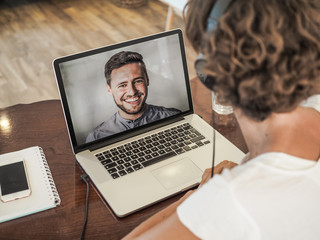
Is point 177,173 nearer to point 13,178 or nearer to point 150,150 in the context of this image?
point 150,150

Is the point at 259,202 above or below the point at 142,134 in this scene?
above

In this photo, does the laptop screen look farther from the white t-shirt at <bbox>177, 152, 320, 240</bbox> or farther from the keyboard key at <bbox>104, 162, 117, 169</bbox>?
the white t-shirt at <bbox>177, 152, 320, 240</bbox>

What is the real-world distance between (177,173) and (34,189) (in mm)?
340

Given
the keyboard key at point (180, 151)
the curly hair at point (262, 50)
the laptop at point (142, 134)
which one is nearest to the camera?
the curly hair at point (262, 50)

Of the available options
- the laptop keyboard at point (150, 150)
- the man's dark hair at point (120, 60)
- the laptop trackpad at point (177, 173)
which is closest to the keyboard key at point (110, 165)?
the laptop keyboard at point (150, 150)

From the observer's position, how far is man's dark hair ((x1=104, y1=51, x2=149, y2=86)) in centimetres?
108

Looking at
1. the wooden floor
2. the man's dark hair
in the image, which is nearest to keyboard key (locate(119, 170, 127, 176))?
the man's dark hair

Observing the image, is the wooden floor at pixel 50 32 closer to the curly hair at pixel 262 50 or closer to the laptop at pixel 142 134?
the laptop at pixel 142 134

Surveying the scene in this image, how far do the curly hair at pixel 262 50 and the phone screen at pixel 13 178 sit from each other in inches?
20.7

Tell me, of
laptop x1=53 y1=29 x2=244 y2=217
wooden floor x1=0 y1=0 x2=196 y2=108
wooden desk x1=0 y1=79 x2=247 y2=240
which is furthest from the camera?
wooden floor x1=0 y1=0 x2=196 y2=108

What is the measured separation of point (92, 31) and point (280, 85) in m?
3.01

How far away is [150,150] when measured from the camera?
1.09 metres

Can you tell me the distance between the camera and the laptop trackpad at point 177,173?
1.00 metres

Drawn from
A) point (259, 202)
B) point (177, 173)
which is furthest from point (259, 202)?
point (177, 173)
